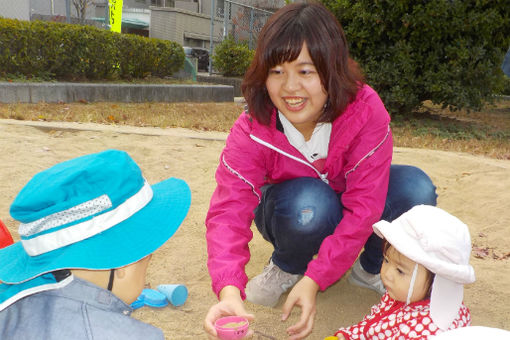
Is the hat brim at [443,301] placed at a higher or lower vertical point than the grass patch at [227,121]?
lower

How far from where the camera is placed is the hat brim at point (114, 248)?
1.06 metres

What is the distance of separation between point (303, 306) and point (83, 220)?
0.75m

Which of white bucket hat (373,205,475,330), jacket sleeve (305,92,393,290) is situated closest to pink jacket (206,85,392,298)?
jacket sleeve (305,92,393,290)

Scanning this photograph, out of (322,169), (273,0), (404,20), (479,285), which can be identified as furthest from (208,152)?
(273,0)

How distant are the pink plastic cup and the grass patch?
3.71 metres

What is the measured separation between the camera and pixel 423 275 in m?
Result: 1.46

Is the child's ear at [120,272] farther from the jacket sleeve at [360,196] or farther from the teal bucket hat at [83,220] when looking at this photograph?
the jacket sleeve at [360,196]

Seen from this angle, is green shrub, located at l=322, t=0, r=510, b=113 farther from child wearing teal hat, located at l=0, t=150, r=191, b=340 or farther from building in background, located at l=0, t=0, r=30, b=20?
building in background, located at l=0, t=0, r=30, b=20

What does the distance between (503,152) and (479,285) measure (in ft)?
9.83

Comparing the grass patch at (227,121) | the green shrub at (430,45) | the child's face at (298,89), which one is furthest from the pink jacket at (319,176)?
the green shrub at (430,45)

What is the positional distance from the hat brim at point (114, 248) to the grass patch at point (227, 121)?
379cm

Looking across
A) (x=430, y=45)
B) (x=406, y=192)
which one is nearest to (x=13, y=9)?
(x=430, y=45)

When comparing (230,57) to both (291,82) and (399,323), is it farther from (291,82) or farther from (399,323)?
(399,323)

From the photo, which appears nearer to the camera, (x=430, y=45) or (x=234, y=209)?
(x=234, y=209)
